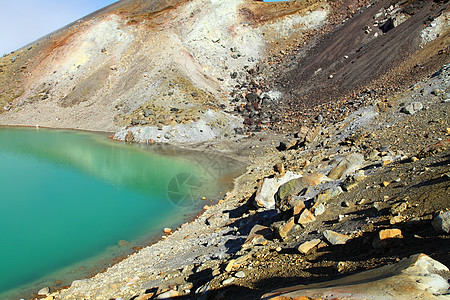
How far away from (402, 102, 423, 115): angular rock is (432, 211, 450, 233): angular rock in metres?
13.7

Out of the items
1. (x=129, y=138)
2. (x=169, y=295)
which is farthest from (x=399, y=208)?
(x=129, y=138)

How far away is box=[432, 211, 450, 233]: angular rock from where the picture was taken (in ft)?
18.5

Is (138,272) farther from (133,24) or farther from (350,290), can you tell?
(133,24)

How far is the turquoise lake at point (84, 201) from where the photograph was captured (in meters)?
13.1

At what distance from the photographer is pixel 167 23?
48594 mm

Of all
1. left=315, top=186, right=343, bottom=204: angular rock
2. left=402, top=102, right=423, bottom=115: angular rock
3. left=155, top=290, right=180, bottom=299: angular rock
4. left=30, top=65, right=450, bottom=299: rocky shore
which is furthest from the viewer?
left=402, top=102, right=423, bottom=115: angular rock

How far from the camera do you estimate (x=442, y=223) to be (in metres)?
5.73

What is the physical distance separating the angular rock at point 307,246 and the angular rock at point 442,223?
256cm

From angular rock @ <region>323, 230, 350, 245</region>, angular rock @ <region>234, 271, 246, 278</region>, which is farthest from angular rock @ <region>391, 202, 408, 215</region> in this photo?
angular rock @ <region>234, 271, 246, 278</region>

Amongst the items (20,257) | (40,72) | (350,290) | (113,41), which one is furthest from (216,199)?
(40,72)

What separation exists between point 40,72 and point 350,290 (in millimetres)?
52953

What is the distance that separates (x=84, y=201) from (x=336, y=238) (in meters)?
15.8

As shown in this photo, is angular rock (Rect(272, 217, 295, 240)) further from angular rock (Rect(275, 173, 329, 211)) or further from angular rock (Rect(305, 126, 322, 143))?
angular rock (Rect(305, 126, 322, 143))

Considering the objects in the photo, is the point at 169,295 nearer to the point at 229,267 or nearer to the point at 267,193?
the point at 229,267
